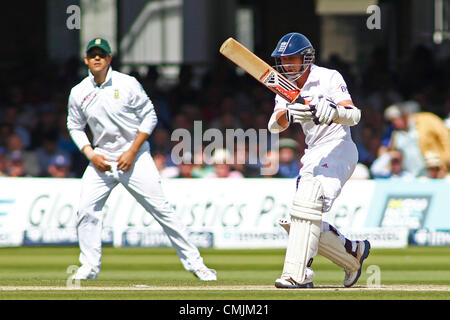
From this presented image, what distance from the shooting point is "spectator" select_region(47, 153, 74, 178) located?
44.2 feet

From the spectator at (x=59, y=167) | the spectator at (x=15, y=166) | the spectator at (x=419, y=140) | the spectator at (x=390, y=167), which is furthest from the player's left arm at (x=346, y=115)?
the spectator at (x=15, y=166)

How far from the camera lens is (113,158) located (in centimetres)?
823

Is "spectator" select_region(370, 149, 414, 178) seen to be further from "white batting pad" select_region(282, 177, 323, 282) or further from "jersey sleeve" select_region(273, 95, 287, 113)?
"white batting pad" select_region(282, 177, 323, 282)

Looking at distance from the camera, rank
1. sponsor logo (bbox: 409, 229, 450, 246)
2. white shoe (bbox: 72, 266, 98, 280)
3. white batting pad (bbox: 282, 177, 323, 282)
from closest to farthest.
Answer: white batting pad (bbox: 282, 177, 323, 282) → white shoe (bbox: 72, 266, 98, 280) → sponsor logo (bbox: 409, 229, 450, 246)

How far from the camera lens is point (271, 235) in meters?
12.6

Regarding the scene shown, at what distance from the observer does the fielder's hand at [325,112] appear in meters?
6.71

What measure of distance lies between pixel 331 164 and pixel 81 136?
7.31 ft

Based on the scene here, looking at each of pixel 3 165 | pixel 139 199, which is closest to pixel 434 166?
pixel 3 165

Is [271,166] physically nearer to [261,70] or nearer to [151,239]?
[151,239]

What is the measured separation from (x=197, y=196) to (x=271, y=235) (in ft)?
3.21

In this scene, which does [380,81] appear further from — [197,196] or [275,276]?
[275,276]

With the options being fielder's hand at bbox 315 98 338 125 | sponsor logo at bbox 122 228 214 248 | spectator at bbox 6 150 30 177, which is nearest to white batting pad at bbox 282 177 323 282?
fielder's hand at bbox 315 98 338 125

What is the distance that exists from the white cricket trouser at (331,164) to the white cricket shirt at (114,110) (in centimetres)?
154
